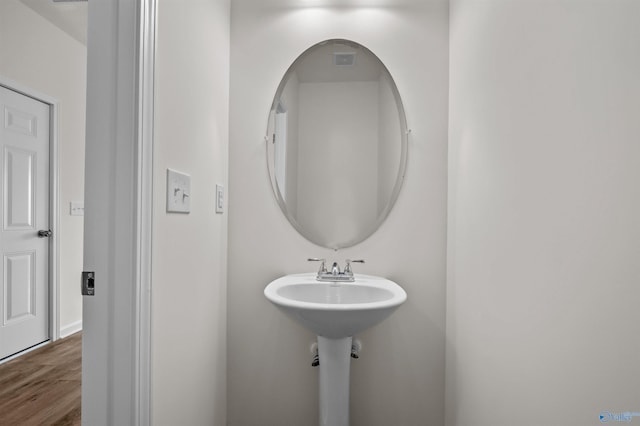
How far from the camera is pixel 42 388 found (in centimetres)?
195

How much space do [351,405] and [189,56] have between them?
160 centimetres

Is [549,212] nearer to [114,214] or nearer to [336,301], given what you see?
[336,301]

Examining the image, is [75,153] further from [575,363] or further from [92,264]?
[575,363]

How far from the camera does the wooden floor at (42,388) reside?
5.48 feet

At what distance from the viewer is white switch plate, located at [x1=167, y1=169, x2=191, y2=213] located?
1.00 meters

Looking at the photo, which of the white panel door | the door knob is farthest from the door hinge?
the door knob

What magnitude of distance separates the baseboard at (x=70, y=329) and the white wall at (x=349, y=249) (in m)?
2.13

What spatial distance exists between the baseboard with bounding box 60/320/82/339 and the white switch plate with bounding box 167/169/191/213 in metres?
2.59

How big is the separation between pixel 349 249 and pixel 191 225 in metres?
0.72

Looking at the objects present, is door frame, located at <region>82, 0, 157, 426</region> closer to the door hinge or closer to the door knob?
the door hinge

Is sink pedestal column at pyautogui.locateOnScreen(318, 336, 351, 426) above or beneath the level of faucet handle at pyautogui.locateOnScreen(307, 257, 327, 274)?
beneath

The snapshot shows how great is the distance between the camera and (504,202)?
1.05 meters

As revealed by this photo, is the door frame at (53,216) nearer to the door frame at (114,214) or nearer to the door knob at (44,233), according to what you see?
the door knob at (44,233)

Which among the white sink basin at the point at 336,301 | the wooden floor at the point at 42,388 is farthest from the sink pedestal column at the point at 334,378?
the wooden floor at the point at 42,388
